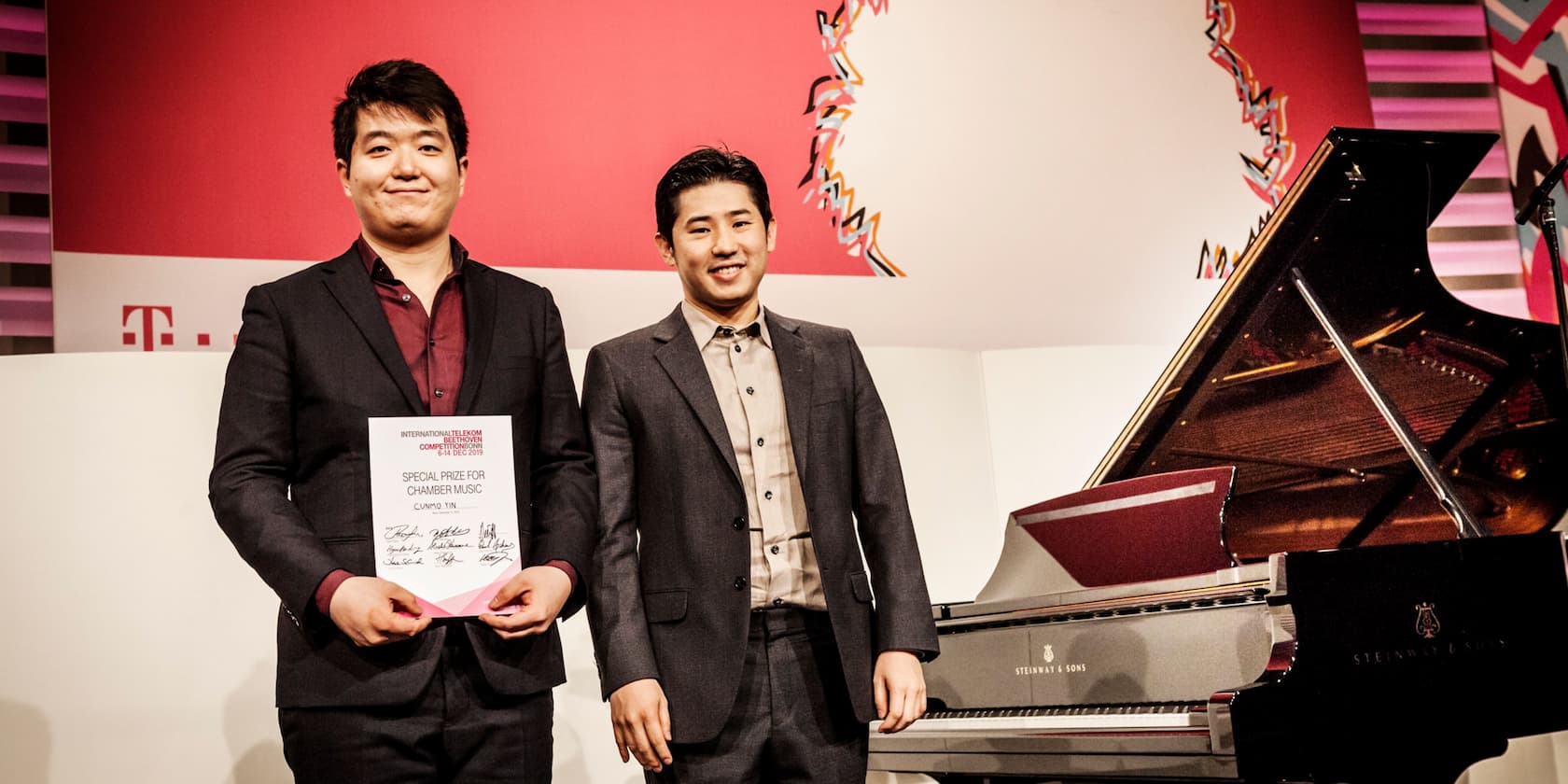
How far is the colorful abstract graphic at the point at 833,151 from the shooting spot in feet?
12.8

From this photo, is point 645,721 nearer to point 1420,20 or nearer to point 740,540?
point 740,540

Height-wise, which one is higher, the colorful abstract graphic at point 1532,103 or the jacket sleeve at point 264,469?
the colorful abstract graphic at point 1532,103

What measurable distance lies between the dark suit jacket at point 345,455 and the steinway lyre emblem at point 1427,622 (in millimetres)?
1554

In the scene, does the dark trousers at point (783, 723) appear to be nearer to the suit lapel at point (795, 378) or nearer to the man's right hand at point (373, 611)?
the suit lapel at point (795, 378)

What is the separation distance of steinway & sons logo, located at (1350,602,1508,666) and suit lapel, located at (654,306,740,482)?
122 cm

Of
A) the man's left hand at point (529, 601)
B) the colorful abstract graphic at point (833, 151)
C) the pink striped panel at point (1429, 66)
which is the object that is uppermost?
the pink striped panel at point (1429, 66)

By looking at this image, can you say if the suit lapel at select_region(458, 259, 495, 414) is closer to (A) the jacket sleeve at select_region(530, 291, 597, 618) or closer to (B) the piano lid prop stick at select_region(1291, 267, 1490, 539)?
(A) the jacket sleeve at select_region(530, 291, 597, 618)

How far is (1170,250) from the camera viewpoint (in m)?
4.27

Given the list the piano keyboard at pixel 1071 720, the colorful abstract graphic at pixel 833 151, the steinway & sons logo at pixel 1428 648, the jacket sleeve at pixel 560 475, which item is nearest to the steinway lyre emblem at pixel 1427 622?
the steinway & sons logo at pixel 1428 648

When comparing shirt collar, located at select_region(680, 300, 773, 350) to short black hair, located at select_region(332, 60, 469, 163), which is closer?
short black hair, located at select_region(332, 60, 469, 163)

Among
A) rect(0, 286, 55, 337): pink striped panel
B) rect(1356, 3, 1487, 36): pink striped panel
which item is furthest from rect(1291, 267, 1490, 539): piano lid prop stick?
rect(0, 286, 55, 337): pink striped panel

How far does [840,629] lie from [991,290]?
2.57m

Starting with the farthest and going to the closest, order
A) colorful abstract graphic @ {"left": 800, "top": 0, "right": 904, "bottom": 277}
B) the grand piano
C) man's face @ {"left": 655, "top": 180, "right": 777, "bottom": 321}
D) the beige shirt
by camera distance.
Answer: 1. colorful abstract graphic @ {"left": 800, "top": 0, "right": 904, "bottom": 277}
2. the grand piano
3. man's face @ {"left": 655, "top": 180, "right": 777, "bottom": 321}
4. the beige shirt

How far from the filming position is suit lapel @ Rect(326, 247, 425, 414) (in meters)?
1.47
